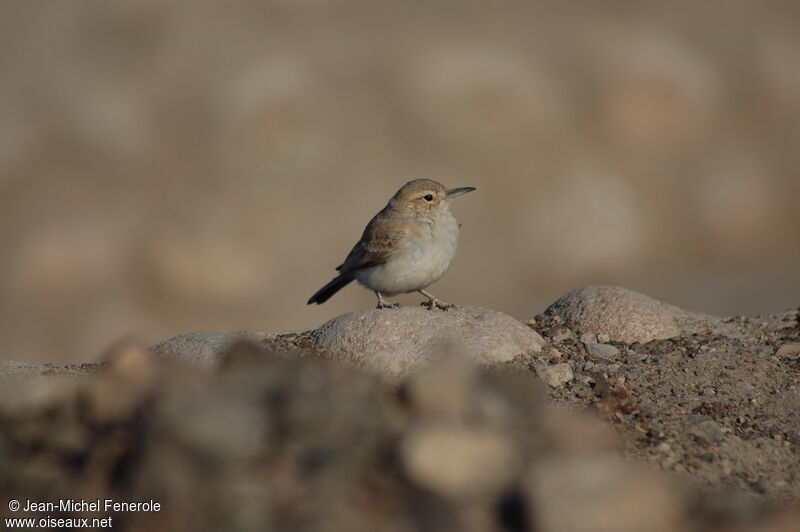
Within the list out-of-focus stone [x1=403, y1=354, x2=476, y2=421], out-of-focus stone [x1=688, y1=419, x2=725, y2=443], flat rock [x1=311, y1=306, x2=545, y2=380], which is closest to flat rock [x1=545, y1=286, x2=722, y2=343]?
flat rock [x1=311, y1=306, x2=545, y2=380]

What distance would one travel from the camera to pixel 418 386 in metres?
4.30

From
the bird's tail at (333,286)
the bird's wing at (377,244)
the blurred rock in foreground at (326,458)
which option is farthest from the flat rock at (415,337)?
the blurred rock in foreground at (326,458)

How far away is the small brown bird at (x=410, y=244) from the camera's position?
7.94 m

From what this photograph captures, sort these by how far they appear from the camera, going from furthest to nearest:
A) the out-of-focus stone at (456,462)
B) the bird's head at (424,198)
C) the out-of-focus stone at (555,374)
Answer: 1. the bird's head at (424,198)
2. the out-of-focus stone at (555,374)
3. the out-of-focus stone at (456,462)

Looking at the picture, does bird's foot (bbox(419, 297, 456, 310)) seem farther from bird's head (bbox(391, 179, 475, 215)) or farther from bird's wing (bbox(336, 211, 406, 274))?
bird's head (bbox(391, 179, 475, 215))

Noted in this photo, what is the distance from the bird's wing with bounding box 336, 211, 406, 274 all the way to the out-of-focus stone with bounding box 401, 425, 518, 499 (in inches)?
167

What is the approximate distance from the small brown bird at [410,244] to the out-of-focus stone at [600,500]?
3998mm

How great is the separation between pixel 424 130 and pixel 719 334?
14.7m

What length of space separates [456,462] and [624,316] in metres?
4.14

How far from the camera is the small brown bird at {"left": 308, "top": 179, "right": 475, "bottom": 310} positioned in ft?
26.0

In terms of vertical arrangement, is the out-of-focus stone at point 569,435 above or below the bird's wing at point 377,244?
below

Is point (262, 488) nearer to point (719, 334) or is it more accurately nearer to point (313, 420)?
point (313, 420)

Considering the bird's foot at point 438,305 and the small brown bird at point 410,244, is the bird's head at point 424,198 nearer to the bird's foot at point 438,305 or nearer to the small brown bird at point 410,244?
the small brown bird at point 410,244

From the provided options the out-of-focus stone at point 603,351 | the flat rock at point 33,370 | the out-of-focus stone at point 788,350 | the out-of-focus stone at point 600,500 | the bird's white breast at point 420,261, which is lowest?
the out-of-focus stone at point 600,500
